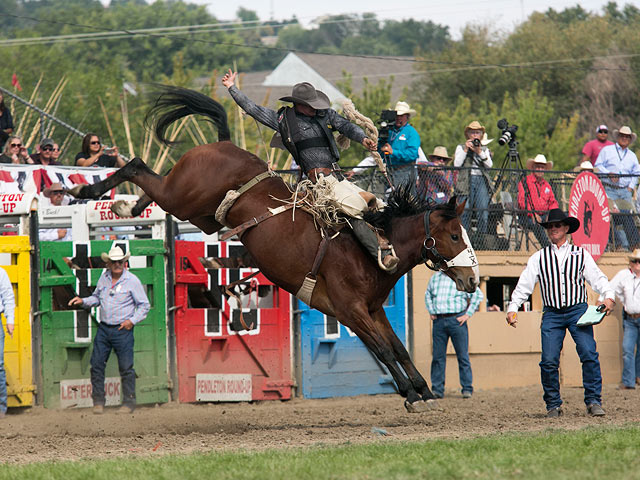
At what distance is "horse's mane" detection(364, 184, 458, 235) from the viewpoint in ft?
29.8

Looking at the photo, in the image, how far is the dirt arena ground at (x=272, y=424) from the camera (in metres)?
8.12

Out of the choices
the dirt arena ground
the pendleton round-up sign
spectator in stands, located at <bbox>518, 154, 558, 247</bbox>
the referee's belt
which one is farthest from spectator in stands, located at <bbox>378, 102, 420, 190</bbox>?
the dirt arena ground

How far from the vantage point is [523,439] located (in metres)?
7.39

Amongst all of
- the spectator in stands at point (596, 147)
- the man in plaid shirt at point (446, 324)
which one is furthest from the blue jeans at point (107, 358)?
the spectator in stands at point (596, 147)

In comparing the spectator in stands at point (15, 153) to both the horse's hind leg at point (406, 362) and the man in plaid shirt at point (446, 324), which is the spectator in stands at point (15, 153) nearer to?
the man in plaid shirt at point (446, 324)

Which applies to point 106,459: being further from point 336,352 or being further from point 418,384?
point 336,352

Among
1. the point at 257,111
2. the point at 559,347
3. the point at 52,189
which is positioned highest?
the point at 257,111

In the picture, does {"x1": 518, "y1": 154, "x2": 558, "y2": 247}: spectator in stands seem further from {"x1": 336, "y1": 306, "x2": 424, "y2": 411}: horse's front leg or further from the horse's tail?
{"x1": 336, "y1": 306, "x2": 424, "y2": 411}: horse's front leg

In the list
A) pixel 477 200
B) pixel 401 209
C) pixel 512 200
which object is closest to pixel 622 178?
pixel 512 200

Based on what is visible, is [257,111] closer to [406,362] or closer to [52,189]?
[406,362]

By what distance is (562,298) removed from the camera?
375 inches

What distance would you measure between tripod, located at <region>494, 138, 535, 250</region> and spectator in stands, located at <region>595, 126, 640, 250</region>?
5.29 ft

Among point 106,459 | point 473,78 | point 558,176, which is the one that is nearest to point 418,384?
point 106,459

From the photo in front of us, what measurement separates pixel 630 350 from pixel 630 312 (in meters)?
0.58
